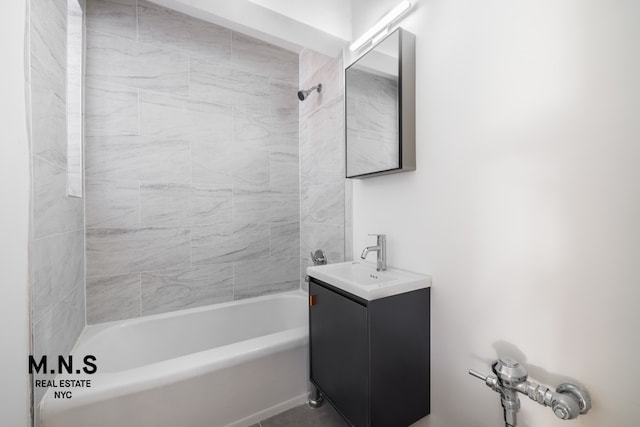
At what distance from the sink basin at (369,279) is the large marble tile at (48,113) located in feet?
4.12


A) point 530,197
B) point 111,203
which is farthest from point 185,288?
point 530,197

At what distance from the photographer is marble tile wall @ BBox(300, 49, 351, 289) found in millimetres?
1860

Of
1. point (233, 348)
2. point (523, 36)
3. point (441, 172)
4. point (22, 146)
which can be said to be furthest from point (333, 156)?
point (22, 146)

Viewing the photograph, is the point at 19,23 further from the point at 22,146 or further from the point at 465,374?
the point at 465,374

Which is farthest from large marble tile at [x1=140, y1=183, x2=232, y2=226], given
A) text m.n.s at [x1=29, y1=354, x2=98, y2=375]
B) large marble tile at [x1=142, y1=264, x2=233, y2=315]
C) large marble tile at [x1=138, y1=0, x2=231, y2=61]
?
large marble tile at [x1=138, y1=0, x2=231, y2=61]

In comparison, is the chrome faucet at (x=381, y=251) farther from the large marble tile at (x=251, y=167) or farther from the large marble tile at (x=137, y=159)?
the large marble tile at (x=137, y=159)

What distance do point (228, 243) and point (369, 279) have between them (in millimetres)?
1220

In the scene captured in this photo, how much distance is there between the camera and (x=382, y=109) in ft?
4.56

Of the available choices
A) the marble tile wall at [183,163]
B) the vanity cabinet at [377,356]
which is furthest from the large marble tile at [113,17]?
the vanity cabinet at [377,356]

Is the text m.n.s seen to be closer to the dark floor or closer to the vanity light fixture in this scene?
the dark floor

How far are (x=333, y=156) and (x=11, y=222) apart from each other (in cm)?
160

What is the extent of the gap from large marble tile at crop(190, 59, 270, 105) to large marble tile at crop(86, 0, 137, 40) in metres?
0.39

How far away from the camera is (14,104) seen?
89 cm

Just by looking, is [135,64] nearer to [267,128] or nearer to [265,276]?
[267,128]
